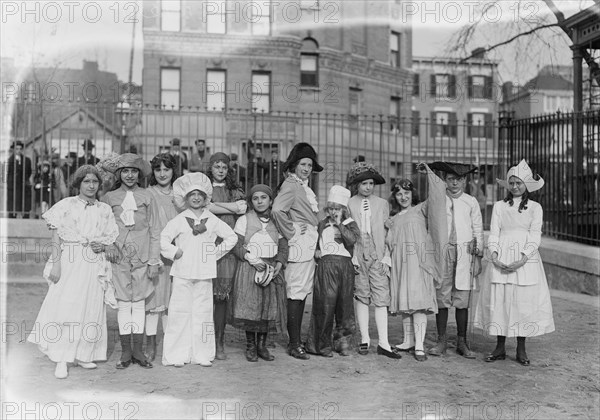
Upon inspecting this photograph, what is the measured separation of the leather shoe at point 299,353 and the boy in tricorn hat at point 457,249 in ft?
4.15

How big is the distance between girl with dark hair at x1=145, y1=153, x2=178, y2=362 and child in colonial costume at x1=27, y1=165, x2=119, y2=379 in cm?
43

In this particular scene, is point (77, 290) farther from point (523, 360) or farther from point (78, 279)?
point (523, 360)

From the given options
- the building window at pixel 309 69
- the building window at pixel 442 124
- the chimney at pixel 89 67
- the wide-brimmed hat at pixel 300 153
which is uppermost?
the chimney at pixel 89 67

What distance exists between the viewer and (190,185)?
5875 millimetres

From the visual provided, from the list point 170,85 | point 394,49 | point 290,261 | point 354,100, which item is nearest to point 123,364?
point 290,261

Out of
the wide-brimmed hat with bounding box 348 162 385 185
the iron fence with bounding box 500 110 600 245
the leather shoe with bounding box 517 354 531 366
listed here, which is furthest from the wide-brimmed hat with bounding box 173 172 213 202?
the iron fence with bounding box 500 110 600 245

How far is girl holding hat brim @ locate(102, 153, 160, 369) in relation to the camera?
5.74 m

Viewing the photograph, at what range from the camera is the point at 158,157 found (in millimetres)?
6109

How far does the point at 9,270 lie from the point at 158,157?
5.69 meters

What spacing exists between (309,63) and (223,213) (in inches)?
864

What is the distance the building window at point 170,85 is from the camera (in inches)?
988

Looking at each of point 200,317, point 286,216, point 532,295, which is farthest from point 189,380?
point 532,295

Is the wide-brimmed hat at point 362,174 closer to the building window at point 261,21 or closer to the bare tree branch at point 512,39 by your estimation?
the bare tree branch at point 512,39

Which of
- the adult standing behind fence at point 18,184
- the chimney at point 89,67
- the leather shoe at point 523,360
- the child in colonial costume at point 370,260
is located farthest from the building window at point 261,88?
the leather shoe at point 523,360
